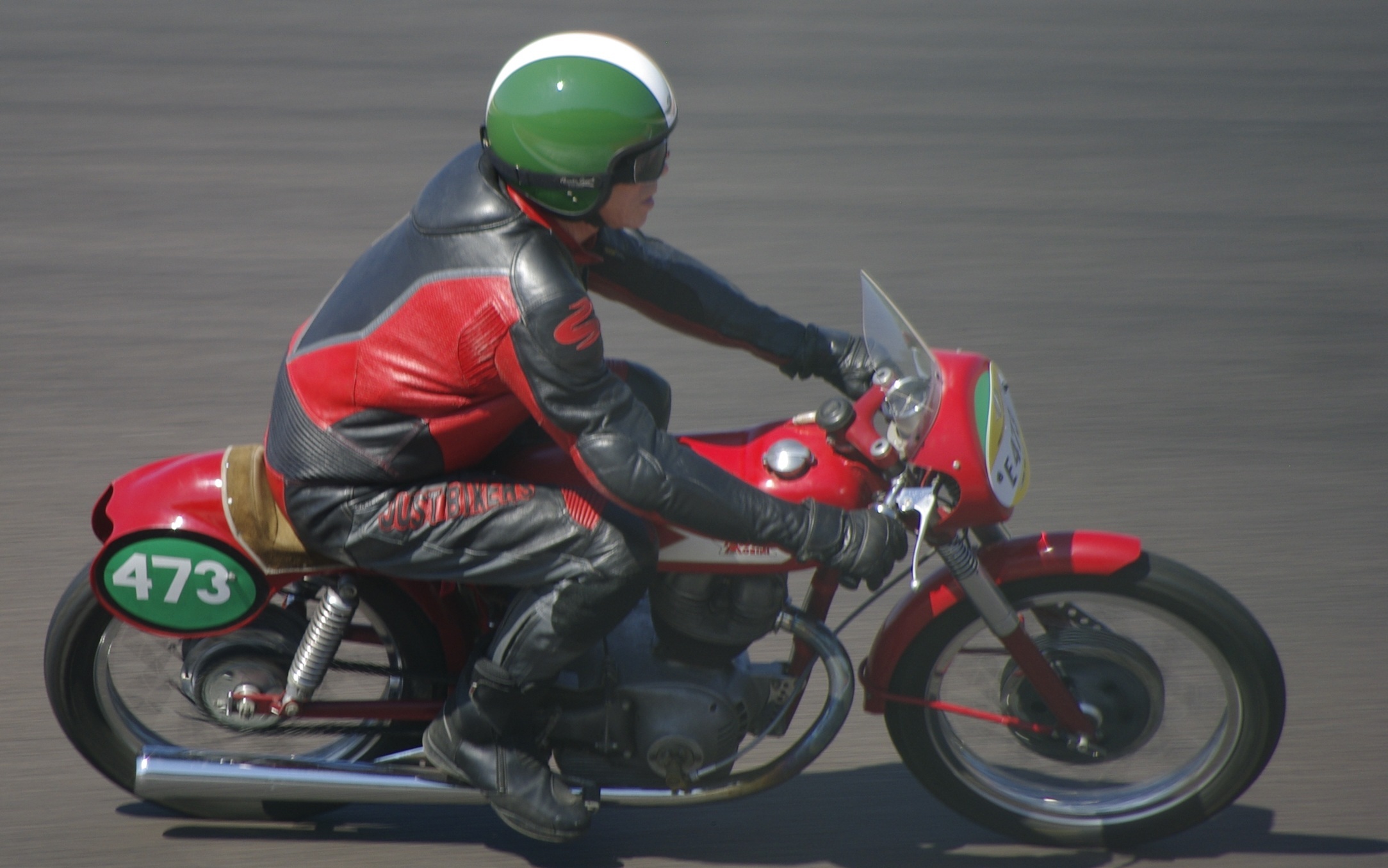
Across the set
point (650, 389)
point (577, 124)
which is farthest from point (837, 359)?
point (577, 124)

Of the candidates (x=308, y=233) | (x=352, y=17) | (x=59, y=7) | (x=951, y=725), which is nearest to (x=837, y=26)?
(x=352, y=17)

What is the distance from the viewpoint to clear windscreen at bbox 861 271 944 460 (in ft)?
9.94

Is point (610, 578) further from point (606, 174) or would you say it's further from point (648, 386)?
point (606, 174)

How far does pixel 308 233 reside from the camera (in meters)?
6.82

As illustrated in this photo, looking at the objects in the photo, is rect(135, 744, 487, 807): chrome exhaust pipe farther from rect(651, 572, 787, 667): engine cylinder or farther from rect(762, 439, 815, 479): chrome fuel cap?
rect(762, 439, 815, 479): chrome fuel cap

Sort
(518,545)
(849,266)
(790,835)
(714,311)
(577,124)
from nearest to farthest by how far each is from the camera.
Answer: (577,124), (518,545), (714,311), (790,835), (849,266)

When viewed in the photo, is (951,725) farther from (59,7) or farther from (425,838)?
(59,7)

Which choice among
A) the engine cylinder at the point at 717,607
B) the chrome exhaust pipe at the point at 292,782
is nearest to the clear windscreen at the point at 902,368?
the engine cylinder at the point at 717,607

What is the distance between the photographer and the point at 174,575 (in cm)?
→ 316

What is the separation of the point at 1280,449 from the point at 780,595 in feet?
9.25

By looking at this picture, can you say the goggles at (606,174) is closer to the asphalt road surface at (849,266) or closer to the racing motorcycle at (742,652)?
the racing motorcycle at (742,652)

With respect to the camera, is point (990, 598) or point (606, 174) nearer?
point (606, 174)

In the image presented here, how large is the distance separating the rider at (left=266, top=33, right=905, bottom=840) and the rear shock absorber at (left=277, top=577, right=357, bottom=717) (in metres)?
0.15

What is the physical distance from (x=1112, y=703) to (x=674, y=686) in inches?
40.1
